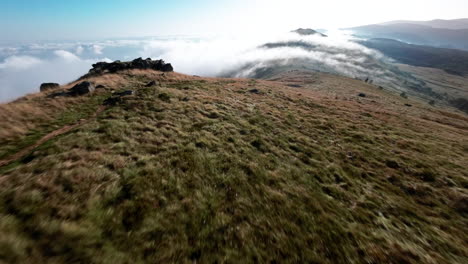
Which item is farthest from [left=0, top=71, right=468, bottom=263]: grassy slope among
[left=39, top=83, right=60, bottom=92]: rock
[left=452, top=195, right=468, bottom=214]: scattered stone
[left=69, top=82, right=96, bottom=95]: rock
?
[left=39, top=83, right=60, bottom=92]: rock

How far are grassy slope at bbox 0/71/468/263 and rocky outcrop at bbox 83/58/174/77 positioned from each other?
1195 inches

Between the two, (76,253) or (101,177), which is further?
(101,177)

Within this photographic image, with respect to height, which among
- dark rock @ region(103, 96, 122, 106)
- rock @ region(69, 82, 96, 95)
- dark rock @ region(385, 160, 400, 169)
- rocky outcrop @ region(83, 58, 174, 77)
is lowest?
dark rock @ region(385, 160, 400, 169)

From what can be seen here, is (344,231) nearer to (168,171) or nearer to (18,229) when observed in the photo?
(168,171)

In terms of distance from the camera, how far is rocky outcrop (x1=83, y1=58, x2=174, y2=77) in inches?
1554

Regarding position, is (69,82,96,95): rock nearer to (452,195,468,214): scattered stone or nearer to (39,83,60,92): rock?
(39,83,60,92): rock

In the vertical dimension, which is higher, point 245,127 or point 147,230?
point 147,230

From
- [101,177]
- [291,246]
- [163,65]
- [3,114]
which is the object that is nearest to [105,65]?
[163,65]

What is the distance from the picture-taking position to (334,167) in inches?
516

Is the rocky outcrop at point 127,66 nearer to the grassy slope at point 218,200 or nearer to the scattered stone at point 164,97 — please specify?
the scattered stone at point 164,97

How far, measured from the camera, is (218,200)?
333 inches

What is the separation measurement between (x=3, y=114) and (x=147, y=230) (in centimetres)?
1733

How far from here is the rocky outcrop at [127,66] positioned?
39469mm

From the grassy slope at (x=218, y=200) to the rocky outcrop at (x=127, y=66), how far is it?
30.4 meters
